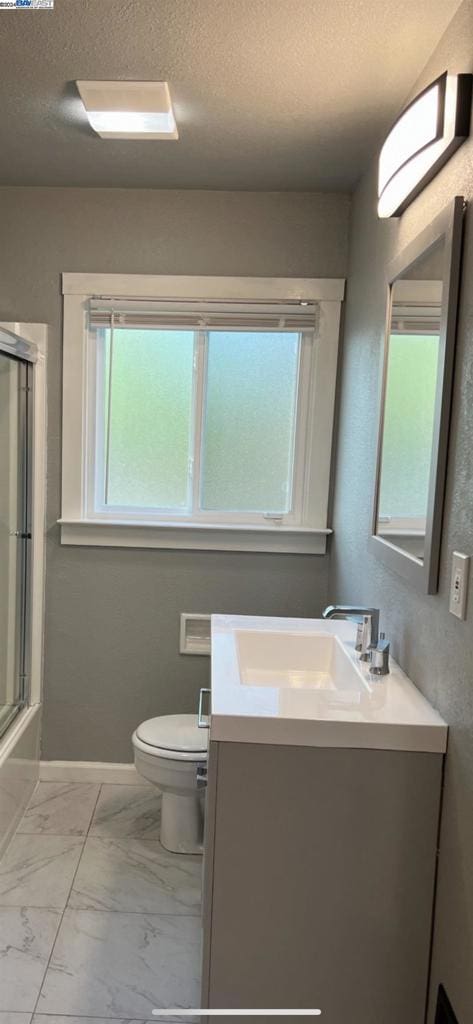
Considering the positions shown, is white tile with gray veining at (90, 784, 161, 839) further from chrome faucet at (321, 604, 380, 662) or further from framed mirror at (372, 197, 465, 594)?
framed mirror at (372, 197, 465, 594)

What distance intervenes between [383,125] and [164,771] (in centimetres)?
210

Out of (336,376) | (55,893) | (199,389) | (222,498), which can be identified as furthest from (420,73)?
(55,893)

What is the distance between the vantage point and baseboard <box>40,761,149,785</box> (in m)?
2.74

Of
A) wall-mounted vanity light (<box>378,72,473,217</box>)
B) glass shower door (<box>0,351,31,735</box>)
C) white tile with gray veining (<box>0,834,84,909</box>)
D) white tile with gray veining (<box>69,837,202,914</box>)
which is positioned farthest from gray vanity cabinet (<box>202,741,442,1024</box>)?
glass shower door (<box>0,351,31,735</box>)

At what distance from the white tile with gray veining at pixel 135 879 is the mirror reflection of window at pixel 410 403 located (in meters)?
1.31

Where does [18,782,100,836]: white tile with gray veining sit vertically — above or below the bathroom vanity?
below

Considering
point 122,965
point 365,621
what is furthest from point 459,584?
point 122,965

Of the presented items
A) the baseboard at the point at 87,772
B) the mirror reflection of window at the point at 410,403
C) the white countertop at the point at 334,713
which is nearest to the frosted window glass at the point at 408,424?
the mirror reflection of window at the point at 410,403

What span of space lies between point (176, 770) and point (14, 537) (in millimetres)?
1095

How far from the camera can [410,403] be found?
1630 millimetres

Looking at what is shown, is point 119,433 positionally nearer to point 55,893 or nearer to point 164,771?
point 164,771

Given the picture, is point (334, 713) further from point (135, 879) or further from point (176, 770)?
point (135, 879)

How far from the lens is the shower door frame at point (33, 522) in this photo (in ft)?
8.40

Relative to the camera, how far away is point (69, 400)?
2590 millimetres
